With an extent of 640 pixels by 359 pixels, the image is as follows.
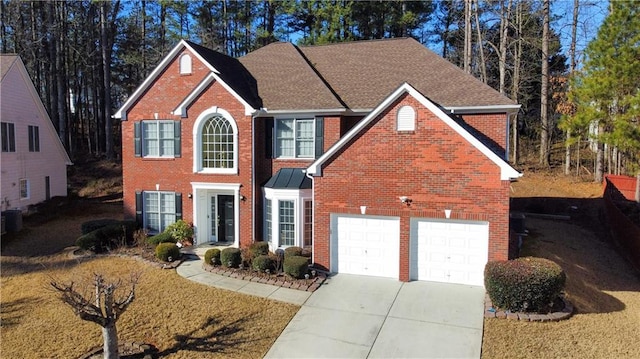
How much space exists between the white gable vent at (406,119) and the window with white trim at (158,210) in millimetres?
10700

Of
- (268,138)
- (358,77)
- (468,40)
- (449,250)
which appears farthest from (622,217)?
(468,40)

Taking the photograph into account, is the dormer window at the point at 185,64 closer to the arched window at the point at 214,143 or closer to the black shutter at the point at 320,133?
the arched window at the point at 214,143

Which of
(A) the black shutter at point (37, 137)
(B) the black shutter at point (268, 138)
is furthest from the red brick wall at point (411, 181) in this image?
(A) the black shutter at point (37, 137)

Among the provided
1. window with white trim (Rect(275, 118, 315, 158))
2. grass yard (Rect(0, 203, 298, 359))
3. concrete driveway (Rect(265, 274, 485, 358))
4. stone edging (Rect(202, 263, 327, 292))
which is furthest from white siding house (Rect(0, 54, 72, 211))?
concrete driveway (Rect(265, 274, 485, 358))

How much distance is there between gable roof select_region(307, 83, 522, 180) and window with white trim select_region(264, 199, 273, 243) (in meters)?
3.30

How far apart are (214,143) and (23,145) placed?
14939 mm

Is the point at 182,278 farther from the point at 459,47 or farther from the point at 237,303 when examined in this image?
the point at 459,47

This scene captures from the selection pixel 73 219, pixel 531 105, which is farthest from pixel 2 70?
pixel 531 105

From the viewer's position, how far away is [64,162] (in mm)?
29016

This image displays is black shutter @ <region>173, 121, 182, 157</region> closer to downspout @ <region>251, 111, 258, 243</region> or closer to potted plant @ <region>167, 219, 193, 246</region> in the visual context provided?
potted plant @ <region>167, 219, 193, 246</region>

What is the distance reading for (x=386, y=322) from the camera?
35.7 feet

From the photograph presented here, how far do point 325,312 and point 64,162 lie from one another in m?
25.4

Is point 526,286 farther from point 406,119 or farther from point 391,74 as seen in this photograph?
point 391,74

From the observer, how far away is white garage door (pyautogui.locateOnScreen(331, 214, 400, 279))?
1398 centimetres
